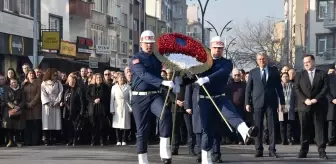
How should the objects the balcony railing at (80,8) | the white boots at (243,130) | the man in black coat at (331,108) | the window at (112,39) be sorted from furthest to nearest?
1. the window at (112,39)
2. the balcony railing at (80,8)
3. the man in black coat at (331,108)
4. the white boots at (243,130)

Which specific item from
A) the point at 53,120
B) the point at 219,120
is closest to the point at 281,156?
the point at 219,120

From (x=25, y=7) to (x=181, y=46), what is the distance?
27990 mm

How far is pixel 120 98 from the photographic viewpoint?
714 inches

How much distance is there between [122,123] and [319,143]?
5.84 metres

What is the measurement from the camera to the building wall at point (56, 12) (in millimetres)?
42656

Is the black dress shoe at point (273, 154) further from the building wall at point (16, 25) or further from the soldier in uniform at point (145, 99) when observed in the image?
the building wall at point (16, 25)

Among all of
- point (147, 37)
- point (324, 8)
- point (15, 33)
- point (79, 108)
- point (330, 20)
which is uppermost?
point (324, 8)

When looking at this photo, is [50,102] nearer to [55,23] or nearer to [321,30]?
[55,23]

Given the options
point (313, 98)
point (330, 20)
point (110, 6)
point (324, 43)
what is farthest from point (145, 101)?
point (324, 43)

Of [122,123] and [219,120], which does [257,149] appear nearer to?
[219,120]

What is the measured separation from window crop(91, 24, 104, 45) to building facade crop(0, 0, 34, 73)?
16706 mm

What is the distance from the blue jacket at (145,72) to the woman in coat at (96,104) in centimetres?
580

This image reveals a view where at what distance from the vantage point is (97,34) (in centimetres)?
5825

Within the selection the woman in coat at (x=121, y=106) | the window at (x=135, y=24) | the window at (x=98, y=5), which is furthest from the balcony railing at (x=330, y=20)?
the woman in coat at (x=121, y=106)
